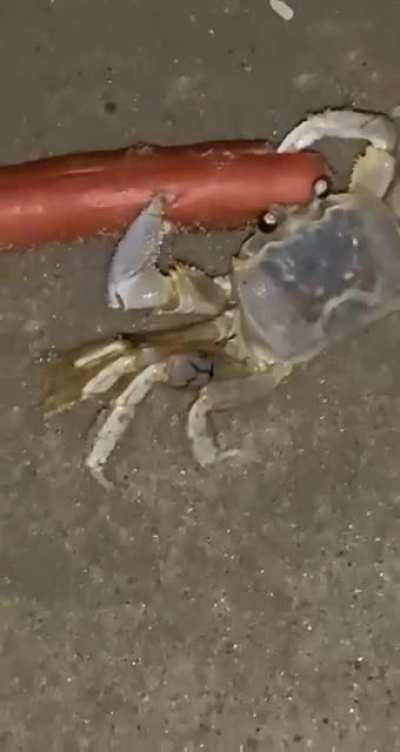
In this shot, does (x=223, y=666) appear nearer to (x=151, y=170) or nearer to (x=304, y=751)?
(x=304, y=751)

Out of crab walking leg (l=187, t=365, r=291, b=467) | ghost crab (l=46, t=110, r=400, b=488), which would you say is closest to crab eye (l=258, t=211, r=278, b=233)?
→ ghost crab (l=46, t=110, r=400, b=488)

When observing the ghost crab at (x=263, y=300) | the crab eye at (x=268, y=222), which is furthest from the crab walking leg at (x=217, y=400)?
the crab eye at (x=268, y=222)

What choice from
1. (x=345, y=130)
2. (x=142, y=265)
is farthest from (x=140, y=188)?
(x=345, y=130)

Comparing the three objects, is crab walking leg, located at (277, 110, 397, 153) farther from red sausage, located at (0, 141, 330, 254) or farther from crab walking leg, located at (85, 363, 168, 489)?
crab walking leg, located at (85, 363, 168, 489)

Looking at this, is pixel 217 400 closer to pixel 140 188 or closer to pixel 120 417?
pixel 120 417

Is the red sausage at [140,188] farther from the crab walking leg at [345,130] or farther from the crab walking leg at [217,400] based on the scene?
the crab walking leg at [217,400]

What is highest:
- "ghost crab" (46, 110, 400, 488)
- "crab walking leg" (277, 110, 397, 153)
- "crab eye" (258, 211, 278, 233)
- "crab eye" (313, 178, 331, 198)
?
"crab walking leg" (277, 110, 397, 153)
